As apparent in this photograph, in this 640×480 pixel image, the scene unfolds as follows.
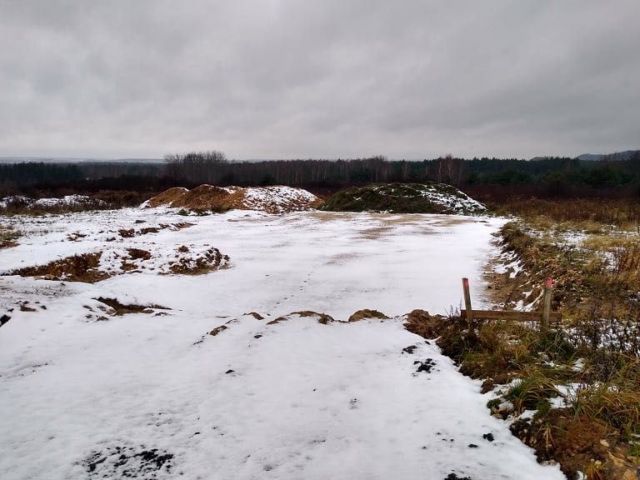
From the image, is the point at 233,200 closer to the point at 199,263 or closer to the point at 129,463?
the point at 199,263

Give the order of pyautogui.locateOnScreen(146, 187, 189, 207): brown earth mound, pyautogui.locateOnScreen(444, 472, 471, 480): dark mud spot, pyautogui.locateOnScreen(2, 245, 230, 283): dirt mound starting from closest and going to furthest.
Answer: pyautogui.locateOnScreen(444, 472, 471, 480): dark mud spot < pyautogui.locateOnScreen(2, 245, 230, 283): dirt mound < pyautogui.locateOnScreen(146, 187, 189, 207): brown earth mound

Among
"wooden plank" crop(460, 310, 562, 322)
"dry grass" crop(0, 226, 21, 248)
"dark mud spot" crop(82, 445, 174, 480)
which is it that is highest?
"wooden plank" crop(460, 310, 562, 322)

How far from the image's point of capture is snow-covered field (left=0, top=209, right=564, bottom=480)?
3.20m

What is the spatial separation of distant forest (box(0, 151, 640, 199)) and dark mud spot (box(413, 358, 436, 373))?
130ft

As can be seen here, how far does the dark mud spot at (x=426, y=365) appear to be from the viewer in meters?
4.69

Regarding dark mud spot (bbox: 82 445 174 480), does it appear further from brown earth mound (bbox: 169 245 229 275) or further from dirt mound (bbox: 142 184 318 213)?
dirt mound (bbox: 142 184 318 213)

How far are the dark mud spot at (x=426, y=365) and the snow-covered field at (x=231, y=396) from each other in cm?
2

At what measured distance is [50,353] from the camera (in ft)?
18.1

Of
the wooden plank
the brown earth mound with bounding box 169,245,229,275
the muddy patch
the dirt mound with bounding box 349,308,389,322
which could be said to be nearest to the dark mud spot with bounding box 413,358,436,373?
the wooden plank

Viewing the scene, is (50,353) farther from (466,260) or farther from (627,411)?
(466,260)

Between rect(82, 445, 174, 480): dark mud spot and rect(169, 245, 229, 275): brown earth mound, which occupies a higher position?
rect(82, 445, 174, 480): dark mud spot

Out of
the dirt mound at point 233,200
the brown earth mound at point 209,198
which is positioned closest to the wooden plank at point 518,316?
the dirt mound at point 233,200

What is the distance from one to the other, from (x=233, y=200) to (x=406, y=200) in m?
16.0

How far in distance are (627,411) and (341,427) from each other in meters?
2.43
